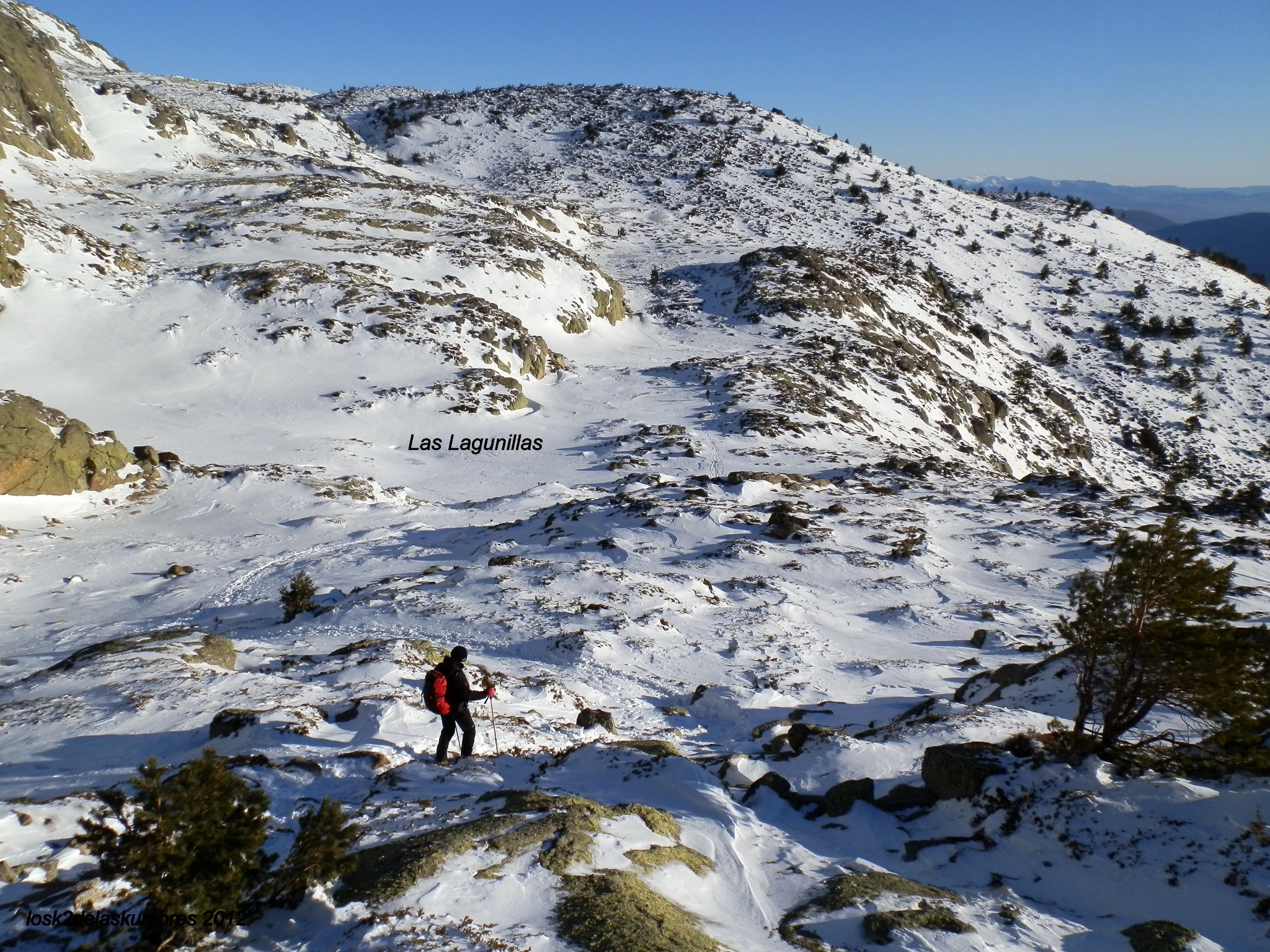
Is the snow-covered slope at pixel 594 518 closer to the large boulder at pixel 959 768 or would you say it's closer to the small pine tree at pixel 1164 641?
the large boulder at pixel 959 768

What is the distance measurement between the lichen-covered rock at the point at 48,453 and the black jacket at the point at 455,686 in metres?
16.9

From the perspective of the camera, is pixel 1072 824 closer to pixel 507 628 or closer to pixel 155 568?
→ pixel 507 628

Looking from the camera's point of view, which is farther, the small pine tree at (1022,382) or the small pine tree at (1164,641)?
the small pine tree at (1022,382)

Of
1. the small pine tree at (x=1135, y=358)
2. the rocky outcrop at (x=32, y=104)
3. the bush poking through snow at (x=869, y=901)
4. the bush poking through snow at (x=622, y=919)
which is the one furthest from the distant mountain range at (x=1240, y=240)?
the bush poking through snow at (x=622, y=919)

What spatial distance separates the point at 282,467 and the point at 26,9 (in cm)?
7222

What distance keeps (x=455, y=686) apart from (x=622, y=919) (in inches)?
141

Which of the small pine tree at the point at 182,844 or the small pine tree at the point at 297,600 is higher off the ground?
the small pine tree at the point at 182,844

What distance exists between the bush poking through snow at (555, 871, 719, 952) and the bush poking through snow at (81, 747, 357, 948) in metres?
1.60

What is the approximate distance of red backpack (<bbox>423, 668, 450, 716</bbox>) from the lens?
24.2ft

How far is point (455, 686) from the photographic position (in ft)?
24.6

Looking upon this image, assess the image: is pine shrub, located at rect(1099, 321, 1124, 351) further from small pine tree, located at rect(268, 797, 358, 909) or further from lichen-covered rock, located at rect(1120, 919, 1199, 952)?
small pine tree, located at rect(268, 797, 358, 909)

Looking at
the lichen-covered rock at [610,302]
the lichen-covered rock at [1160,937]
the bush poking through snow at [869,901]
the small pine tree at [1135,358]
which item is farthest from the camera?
the small pine tree at [1135,358]

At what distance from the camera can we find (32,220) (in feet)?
95.6

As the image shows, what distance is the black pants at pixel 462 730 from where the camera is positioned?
7543 mm
